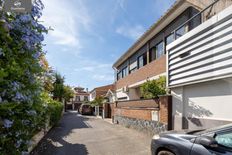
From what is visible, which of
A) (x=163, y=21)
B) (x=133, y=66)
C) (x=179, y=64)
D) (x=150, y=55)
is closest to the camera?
(x=179, y=64)

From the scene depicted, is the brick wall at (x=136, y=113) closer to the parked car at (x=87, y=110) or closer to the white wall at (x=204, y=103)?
the white wall at (x=204, y=103)

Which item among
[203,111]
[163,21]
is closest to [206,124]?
[203,111]

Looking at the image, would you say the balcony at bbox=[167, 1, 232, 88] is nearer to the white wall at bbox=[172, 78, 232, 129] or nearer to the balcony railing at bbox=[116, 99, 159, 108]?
the white wall at bbox=[172, 78, 232, 129]

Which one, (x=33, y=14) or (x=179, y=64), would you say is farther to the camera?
(x=179, y=64)

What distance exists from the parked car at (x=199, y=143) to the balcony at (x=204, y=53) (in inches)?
103

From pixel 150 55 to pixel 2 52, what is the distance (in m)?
14.6

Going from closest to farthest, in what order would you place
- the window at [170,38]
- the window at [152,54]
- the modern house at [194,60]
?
the modern house at [194,60] < the window at [170,38] < the window at [152,54]

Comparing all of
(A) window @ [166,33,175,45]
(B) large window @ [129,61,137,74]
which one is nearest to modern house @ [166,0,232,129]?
(A) window @ [166,33,175,45]

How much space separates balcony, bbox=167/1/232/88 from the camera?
22.0ft

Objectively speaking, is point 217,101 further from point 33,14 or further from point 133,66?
point 133,66

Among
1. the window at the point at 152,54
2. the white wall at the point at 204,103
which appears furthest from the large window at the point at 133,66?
the white wall at the point at 204,103

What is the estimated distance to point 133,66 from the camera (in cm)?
2159

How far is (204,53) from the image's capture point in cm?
775

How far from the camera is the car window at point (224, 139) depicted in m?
3.95
